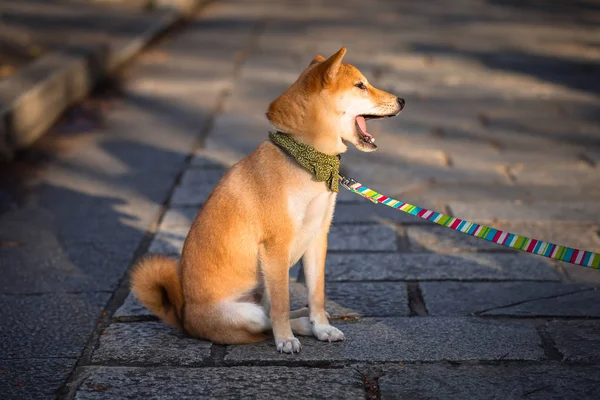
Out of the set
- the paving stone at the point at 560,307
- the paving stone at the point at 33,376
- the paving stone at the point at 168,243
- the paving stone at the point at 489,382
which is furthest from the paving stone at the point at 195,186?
the paving stone at the point at 489,382

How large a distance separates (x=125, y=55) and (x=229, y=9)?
497 centimetres

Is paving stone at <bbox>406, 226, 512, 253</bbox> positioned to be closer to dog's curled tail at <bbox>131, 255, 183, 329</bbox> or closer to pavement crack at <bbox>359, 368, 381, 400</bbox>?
pavement crack at <bbox>359, 368, 381, 400</bbox>

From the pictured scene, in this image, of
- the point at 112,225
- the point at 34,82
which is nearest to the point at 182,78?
the point at 34,82

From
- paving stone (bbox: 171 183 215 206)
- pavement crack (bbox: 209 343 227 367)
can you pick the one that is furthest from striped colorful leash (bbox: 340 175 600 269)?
paving stone (bbox: 171 183 215 206)

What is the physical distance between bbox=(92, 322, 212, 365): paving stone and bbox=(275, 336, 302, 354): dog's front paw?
0.31 metres

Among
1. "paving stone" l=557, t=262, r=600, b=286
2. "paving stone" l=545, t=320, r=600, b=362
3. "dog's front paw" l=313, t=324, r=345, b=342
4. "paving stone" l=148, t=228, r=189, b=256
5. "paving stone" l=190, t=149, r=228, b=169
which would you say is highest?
"paving stone" l=557, t=262, r=600, b=286

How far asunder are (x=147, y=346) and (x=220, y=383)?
0.52m

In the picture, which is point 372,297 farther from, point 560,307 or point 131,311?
point 131,311

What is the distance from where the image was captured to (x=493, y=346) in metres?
3.57

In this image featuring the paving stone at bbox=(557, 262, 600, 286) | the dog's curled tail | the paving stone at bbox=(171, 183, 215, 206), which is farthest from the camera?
the paving stone at bbox=(171, 183, 215, 206)

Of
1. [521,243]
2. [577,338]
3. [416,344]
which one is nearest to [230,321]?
[416,344]

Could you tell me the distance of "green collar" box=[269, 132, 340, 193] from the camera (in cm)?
339

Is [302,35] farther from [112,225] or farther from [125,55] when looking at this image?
[112,225]

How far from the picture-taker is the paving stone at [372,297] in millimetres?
4008
